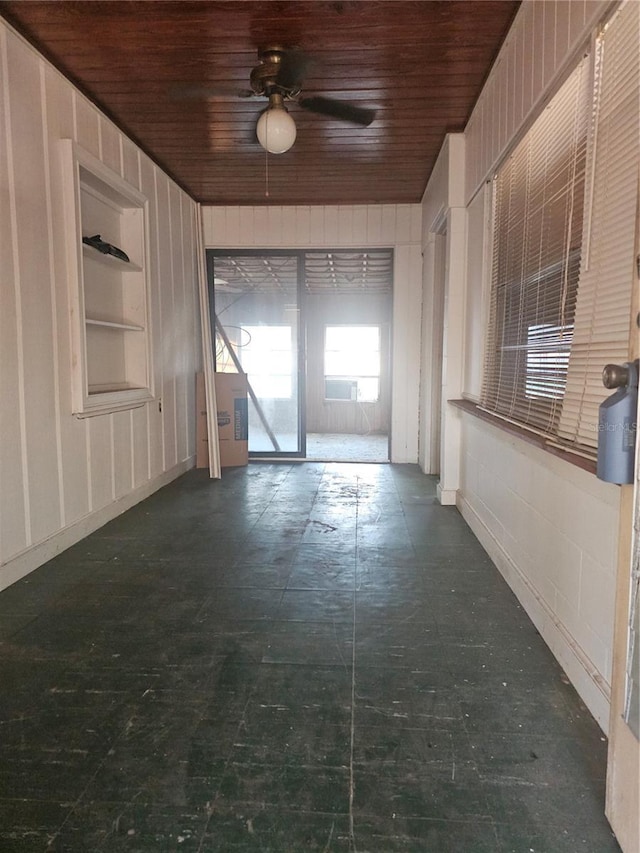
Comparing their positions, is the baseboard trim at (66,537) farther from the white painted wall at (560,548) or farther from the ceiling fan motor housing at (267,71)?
the ceiling fan motor housing at (267,71)

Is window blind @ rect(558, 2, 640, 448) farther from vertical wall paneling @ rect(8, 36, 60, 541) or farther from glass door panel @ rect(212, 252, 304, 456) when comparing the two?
glass door panel @ rect(212, 252, 304, 456)

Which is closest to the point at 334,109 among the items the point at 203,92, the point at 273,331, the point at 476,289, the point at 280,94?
the point at 280,94

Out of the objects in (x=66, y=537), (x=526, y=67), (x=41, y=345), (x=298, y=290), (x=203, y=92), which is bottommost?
(x=66, y=537)

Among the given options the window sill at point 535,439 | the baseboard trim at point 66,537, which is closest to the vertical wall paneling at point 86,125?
the baseboard trim at point 66,537

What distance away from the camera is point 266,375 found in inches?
249

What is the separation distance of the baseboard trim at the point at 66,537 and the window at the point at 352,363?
5.57 meters

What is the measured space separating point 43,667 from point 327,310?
27.4 feet

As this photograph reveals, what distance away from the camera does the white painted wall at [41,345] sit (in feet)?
8.70

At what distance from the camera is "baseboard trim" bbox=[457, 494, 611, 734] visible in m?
1.66

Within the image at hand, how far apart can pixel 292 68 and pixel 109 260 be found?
1.97 metres

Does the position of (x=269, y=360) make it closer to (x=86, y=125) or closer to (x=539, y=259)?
(x=86, y=125)

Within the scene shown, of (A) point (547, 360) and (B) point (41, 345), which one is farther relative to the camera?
(B) point (41, 345)

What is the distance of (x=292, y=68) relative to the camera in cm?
279

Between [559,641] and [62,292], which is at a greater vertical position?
[62,292]
